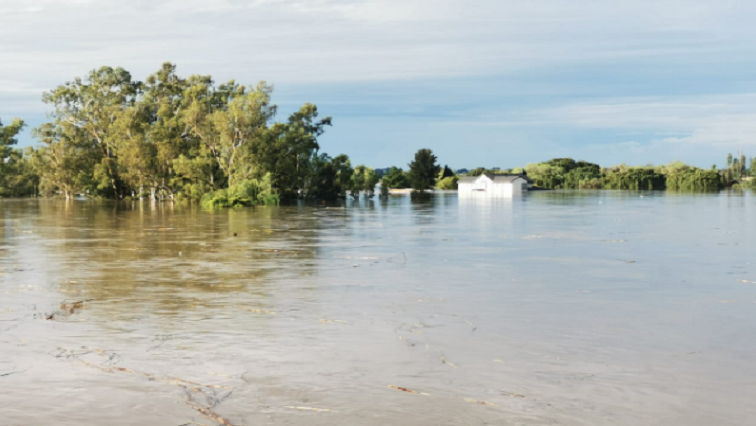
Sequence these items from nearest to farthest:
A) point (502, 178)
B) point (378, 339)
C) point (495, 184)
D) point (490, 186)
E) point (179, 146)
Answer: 1. point (378, 339)
2. point (179, 146)
3. point (490, 186)
4. point (495, 184)
5. point (502, 178)

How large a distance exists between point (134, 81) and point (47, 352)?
99033 mm

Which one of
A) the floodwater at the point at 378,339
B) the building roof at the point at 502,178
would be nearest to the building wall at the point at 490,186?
the building roof at the point at 502,178

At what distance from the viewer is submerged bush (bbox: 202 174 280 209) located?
2869 inches

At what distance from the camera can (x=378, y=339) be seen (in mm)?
11344

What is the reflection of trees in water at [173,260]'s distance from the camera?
1638cm

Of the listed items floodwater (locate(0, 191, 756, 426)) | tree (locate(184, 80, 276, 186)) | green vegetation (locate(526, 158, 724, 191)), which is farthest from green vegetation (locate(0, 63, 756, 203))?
green vegetation (locate(526, 158, 724, 191))

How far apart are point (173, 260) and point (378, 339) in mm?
13115

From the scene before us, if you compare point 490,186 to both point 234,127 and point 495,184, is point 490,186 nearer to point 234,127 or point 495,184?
point 495,184

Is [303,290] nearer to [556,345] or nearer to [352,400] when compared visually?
[556,345]

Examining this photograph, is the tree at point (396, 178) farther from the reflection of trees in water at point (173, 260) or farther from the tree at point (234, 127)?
the reflection of trees in water at point (173, 260)

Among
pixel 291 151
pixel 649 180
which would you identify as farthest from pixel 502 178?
pixel 291 151

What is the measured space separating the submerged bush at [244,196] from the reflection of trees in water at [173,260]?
32.7 m

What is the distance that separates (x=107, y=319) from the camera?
12859 mm

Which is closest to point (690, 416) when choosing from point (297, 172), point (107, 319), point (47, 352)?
point (47, 352)
